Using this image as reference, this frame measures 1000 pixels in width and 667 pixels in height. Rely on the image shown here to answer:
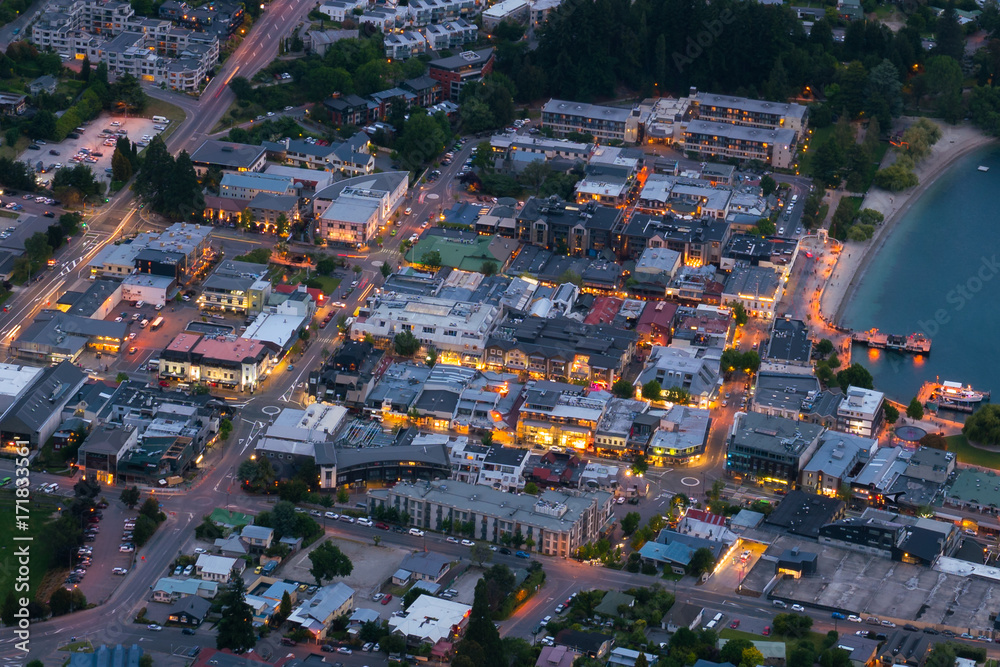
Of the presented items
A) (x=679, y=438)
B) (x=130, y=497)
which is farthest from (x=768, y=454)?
(x=130, y=497)

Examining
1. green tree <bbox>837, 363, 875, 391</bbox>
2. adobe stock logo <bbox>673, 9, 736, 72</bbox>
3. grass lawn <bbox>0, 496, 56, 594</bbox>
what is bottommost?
grass lawn <bbox>0, 496, 56, 594</bbox>

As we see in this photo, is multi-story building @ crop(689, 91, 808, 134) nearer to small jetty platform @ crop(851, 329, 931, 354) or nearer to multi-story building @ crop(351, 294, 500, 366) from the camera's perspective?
small jetty platform @ crop(851, 329, 931, 354)

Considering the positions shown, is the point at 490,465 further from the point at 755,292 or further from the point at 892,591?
the point at 755,292

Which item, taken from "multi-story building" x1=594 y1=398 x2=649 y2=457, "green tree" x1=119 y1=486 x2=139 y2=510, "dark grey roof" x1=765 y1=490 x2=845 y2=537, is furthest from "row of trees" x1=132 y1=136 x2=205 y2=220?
"dark grey roof" x1=765 y1=490 x2=845 y2=537

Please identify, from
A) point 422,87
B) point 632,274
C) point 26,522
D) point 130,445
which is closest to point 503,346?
point 632,274

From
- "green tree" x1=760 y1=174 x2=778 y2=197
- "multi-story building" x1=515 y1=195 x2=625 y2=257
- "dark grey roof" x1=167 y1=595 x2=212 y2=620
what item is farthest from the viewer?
"green tree" x1=760 y1=174 x2=778 y2=197
